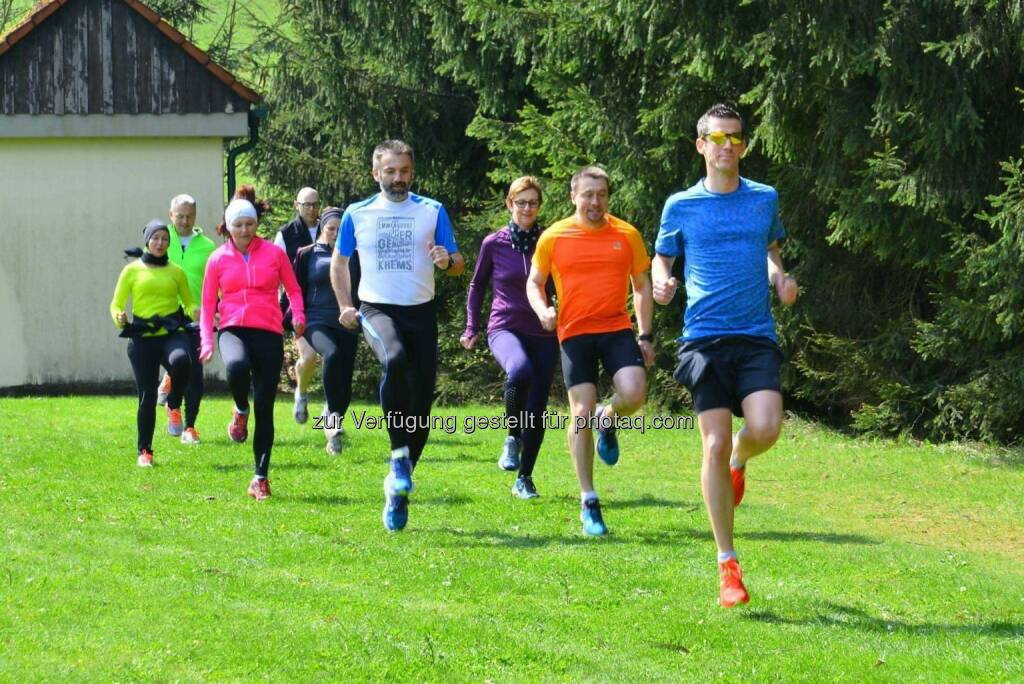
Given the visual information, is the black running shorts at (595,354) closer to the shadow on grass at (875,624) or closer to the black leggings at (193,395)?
the shadow on grass at (875,624)

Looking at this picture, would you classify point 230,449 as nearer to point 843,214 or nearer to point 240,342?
Answer: point 240,342

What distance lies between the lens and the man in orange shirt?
9.22 meters

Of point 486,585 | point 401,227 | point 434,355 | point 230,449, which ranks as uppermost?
point 401,227

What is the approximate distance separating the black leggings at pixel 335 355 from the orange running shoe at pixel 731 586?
20.5 feet

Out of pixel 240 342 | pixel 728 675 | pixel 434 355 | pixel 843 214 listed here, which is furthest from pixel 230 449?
pixel 728 675

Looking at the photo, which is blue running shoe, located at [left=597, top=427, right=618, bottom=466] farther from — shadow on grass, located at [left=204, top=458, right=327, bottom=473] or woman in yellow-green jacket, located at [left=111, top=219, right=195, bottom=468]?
woman in yellow-green jacket, located at [left=111, top=219, right=195, bottom=468]

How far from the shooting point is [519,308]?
10.8 m

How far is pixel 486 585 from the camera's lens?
25.7 feet

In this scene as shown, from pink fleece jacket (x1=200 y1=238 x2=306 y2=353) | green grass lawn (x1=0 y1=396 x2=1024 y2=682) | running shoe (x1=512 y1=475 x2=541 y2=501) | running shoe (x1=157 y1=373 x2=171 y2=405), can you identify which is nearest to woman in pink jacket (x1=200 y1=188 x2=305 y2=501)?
pink fleece jacket (x1=200 y1=238 x2=306 y2=353)

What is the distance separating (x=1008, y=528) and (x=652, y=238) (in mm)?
7898

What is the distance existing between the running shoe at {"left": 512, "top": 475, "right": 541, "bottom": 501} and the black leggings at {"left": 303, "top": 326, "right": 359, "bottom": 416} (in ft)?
8.45

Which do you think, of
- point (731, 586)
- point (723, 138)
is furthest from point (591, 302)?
point (731, 586)

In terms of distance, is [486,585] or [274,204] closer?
[486,585]

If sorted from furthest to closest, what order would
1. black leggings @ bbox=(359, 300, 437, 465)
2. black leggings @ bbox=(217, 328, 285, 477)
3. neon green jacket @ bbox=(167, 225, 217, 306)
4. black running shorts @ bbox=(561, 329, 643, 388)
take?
1. neon green jacket @ bbox=(167, 225, 217, 306)
2. black leggings @ bbox=(217, 328, 285, 477)
3. black leggings @ bbox=(359, 300, 437, 465)
4. black running shorts @ bbox=(561, 329, 643, 388)
